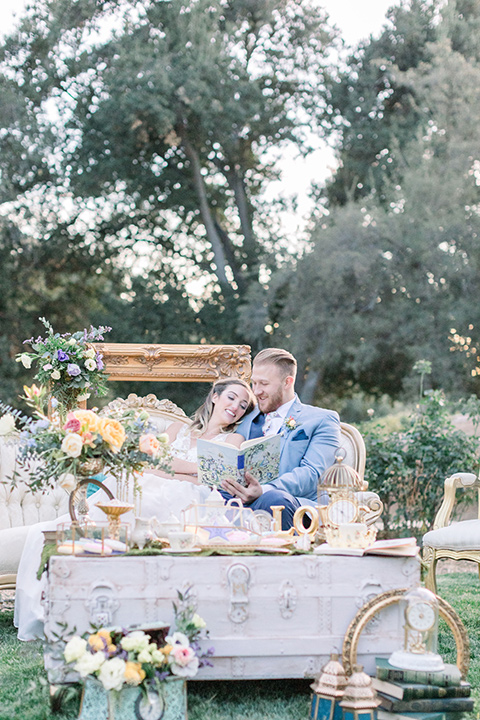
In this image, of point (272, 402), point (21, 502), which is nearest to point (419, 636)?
point (272, 402)

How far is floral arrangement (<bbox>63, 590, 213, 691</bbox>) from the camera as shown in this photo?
6.62 feet

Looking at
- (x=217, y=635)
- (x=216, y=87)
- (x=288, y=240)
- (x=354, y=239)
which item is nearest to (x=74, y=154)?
(x=216, y=87)

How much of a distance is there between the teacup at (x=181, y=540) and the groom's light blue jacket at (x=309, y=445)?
3.73ft

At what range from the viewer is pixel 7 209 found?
42.5ft

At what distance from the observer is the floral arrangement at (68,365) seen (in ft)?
11.2

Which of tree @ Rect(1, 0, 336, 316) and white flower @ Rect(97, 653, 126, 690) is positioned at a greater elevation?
tree @ Rect(1, 0, 336, 316)

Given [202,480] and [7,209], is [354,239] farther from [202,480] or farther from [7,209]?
[202,480]

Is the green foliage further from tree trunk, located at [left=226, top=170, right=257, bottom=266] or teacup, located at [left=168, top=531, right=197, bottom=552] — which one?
tree trunk, located at [left=226, top=170, right=257, bottom=266]

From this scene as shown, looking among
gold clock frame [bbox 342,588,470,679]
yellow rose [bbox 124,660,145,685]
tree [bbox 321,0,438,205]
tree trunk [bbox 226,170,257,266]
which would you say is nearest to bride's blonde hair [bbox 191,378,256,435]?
gold clock frame [bbox 342,588,470,679]

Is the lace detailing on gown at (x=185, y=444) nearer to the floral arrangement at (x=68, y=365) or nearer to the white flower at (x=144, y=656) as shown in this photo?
the floral arrangement at (x=68, y=365)

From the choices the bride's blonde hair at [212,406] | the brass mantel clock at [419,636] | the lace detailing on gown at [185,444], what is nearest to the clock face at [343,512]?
the brass mantel clock at [419,636]

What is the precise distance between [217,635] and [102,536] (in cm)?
44

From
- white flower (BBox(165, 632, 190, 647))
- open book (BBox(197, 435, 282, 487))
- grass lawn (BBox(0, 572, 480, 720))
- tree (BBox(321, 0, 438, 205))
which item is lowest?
grass lawn (BBox(0, 572, 480, 720))

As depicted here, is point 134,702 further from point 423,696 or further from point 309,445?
point 309,445
